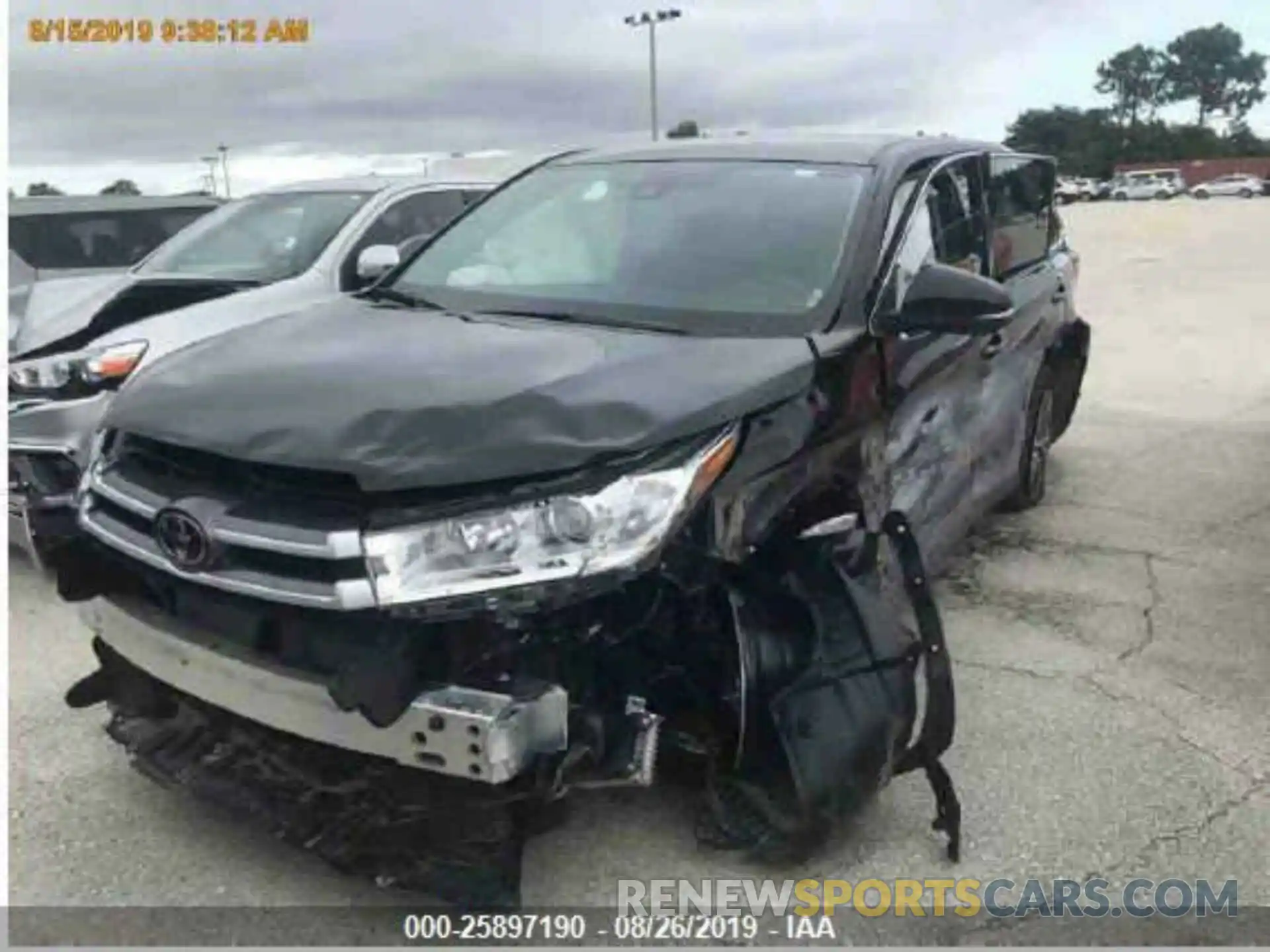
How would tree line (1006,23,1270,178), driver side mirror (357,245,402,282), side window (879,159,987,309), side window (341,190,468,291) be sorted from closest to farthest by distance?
1. side window (879,159,987,309)
2. driver side mirror (357,245,402,282)
3. side window (341,190,468,291)
4. tree line (1006,23,1270,178)

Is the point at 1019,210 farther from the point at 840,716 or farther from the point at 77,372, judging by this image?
the point at 77,372

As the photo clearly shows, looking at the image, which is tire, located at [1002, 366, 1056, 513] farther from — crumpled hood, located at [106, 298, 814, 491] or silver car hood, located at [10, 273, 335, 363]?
silver car hood, located at [10, 273, 335, 363]

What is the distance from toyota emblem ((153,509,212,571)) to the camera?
262cm

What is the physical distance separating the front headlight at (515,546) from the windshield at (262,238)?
3.83 meters

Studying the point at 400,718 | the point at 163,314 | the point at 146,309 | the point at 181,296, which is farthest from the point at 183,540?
the point at 181,296

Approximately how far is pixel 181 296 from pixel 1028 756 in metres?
4.37

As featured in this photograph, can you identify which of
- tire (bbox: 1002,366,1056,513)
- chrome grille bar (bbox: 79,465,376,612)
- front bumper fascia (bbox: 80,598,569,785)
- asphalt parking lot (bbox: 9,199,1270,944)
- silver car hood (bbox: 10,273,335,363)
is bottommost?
asphalt parking lot (bbox: 9,199,1270,944)

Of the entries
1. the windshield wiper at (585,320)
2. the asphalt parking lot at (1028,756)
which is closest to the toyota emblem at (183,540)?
the asphalt parking lot at (1028,756)

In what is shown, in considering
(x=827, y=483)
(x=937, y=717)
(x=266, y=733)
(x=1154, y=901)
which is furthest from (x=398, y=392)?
(x=1154, y=901)

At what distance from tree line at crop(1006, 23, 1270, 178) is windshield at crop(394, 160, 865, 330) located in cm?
9911

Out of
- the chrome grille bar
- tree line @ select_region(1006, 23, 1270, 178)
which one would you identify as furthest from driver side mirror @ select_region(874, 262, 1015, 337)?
tree line @ select_region(1006, 23, 1270, 178)

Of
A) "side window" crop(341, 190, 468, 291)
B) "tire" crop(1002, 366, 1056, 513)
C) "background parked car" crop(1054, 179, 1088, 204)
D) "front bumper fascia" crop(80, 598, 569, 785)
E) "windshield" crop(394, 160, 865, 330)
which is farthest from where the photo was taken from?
"background parked car" crop(1054, 179, 1088, 204)

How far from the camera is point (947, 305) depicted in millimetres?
3330

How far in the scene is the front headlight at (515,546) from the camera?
2439 millimetres
